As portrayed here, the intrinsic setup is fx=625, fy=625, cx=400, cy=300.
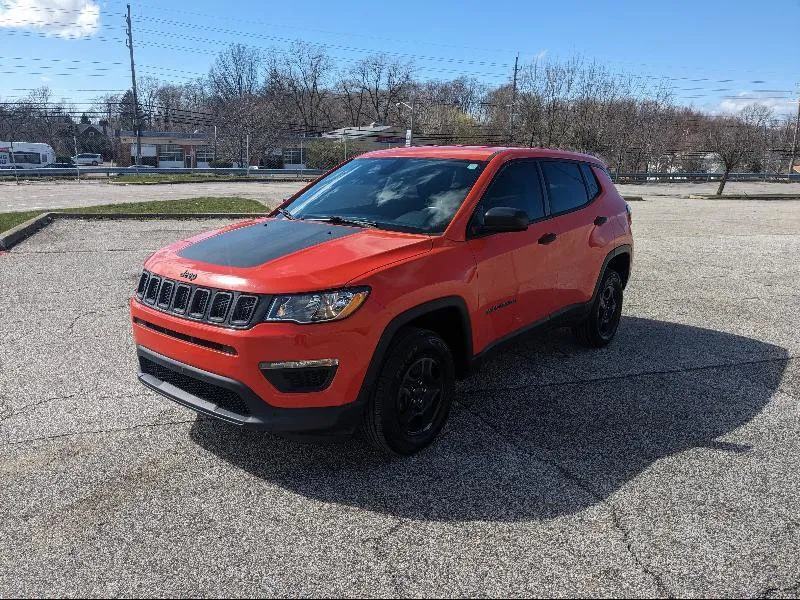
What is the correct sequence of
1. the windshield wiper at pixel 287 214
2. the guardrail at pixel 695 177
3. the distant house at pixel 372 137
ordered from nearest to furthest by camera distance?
the windshield wiper at pixel 287 214 → the distant house at pixel 372 137 → the guardrail at pixel 695 177

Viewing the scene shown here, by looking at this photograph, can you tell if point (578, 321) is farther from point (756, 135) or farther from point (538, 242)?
point (756, 135)

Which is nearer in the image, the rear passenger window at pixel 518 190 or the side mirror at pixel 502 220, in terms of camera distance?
the side mirror at pixel 502 220

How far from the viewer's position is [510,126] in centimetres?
5516

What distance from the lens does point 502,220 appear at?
382 centimetres

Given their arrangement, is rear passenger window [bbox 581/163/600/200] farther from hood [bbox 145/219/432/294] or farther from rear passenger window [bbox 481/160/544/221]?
hood [bbox 145/219/432/294]

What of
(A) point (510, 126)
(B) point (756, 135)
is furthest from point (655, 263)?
(B) point (756, 135)

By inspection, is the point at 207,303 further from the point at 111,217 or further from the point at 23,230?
the point at 111,217

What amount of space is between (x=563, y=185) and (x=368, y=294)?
8.55 ft

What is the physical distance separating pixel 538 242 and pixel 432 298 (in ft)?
4.38

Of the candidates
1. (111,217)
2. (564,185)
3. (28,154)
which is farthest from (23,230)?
(28,154)

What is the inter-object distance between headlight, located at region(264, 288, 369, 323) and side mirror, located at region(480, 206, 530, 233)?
1153 millimetres

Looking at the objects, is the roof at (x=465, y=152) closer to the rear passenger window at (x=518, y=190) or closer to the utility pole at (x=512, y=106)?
the rear passenger window at (x=518, y=190)

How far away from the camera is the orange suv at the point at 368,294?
3139 mm

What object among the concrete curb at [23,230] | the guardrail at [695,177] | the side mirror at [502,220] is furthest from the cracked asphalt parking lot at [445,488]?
the guardrail at [695,177]
